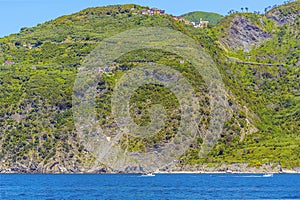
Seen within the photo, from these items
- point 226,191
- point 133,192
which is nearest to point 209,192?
point 226,191

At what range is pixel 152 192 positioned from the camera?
131m

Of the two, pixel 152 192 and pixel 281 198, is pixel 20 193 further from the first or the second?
pixel 281 198

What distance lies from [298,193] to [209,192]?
1536 cm

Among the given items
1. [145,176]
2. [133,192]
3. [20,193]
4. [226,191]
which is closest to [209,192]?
[226,191]

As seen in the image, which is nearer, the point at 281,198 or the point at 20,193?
the point at 281,198

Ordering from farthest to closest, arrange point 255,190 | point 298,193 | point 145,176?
point 145,176
point 255,190
point 298,193

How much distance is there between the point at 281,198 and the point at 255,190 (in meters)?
23.1

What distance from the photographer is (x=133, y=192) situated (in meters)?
131

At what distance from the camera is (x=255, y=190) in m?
136

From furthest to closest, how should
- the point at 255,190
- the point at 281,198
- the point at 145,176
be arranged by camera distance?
the point at 145,176
the point at 255,190
the point at 281,198

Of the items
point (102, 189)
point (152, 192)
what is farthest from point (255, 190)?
point (102, 189)

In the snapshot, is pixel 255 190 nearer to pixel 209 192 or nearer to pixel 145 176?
pixel 209 192

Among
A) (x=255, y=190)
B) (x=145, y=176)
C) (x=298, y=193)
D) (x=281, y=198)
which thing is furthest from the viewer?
(x=145, y=176)

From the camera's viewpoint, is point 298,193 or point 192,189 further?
point 192,189
